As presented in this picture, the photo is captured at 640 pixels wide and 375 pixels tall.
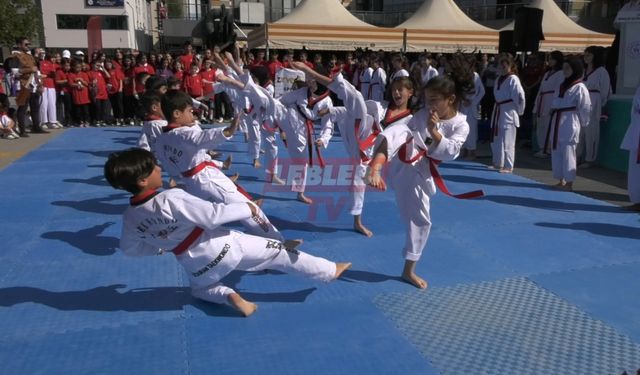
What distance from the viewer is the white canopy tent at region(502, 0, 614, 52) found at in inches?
749

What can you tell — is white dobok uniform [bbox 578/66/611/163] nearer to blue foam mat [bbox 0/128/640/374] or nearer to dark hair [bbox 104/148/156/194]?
blue foam mat [bbox 0/128/640/374]

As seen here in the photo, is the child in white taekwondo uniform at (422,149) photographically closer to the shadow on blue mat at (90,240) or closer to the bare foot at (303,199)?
the bare foot at (303,199)

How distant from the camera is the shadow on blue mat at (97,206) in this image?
20.4 ft

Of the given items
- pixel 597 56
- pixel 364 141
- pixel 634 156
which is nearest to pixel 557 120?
pixel 634 156

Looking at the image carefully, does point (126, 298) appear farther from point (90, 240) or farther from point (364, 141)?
point (364, 141)

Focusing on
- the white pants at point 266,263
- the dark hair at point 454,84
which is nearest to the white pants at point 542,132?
the dark hair at point 454,84

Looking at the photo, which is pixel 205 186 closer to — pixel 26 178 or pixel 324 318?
pixel 324 318

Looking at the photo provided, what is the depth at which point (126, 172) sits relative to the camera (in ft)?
9.92

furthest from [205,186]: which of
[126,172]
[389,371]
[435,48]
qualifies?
[435,48]

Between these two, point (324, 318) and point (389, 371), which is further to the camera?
point (324, 318)

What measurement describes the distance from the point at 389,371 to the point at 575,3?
102ft

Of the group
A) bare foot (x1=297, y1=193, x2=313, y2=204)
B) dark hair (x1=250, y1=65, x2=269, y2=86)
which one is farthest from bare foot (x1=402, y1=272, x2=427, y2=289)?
dark hair (x1=250, y1=65, x2=269, y2=86)

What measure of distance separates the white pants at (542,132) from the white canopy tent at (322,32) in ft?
29.0

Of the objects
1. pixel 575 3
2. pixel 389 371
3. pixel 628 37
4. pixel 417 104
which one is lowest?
pixel 389 371
